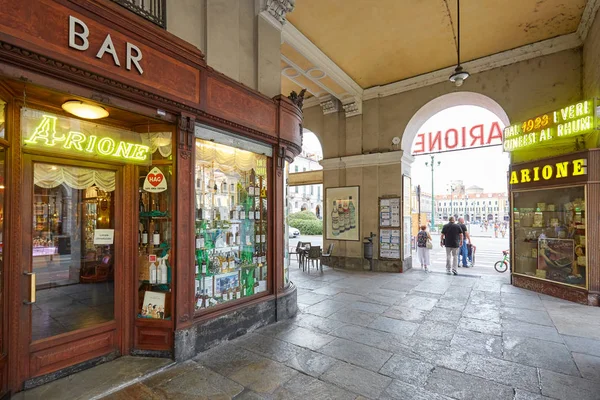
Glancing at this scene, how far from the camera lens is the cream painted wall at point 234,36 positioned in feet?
13.9

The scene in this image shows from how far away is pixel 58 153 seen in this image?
346 centimetres

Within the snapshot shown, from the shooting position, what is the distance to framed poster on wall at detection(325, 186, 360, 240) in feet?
33.9

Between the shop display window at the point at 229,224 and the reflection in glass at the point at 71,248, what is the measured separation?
1.17m

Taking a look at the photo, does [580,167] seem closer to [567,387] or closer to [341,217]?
[567,387]

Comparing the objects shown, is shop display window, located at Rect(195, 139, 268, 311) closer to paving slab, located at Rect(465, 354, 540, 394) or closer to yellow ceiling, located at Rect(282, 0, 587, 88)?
paving slab, located at Rect(465, 354, 540, 394)

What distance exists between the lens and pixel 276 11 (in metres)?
5.47

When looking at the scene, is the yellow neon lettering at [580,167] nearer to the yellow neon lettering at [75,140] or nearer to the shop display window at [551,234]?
the shop display window at [551,234]

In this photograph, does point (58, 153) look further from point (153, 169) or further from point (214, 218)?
point (214, 218)

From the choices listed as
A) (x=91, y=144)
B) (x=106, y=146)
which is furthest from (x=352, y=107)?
(x=91, y=144)

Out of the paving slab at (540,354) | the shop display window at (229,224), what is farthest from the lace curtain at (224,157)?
the paving slab at (540,354)

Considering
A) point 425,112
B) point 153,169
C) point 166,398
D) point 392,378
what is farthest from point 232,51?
point 425,112

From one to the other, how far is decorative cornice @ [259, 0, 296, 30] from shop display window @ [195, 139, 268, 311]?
104 inches

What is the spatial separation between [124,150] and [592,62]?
9369 mm

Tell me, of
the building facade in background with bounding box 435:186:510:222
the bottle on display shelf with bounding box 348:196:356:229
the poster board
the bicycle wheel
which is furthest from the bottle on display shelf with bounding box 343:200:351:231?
the building facade in background with bounding box 435:186:510:222
